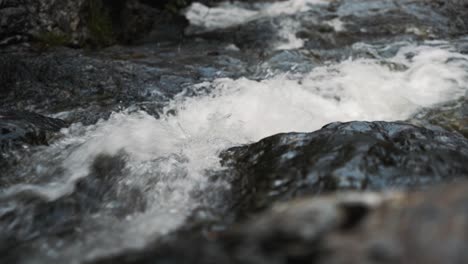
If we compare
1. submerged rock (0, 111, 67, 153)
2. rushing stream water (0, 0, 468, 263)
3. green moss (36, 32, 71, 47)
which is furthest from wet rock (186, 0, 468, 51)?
submerged rock (0, 111, 67, 153)

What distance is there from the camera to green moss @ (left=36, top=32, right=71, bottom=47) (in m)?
7.05

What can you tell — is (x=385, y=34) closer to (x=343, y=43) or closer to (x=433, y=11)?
(x=343, y=43)

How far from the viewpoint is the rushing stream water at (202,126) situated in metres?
3.00

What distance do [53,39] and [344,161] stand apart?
19.8 ft

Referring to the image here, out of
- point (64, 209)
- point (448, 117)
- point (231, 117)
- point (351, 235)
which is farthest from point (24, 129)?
point (448, 117)

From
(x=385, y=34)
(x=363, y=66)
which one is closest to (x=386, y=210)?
(x=363, y=66)

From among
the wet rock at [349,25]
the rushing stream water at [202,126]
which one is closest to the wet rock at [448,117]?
the rushing stream water at [202,126]

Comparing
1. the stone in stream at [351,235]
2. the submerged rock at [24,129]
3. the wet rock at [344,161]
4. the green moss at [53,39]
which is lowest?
the wet rock at [344,161]

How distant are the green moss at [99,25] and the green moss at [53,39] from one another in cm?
51

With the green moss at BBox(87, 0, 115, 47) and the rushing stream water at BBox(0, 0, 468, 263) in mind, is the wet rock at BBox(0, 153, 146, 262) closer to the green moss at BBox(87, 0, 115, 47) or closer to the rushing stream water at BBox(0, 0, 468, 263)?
the rushing stream water at BBox(0, 0, 468, 263)

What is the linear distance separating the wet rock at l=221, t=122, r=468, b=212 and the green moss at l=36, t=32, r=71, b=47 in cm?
484

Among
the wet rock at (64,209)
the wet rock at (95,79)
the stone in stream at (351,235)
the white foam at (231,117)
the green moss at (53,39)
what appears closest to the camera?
the stone in stream at (351,235)

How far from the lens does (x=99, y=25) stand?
806 cm

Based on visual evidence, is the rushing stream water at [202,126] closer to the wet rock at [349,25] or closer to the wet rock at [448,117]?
the wet rock at [448,117]
